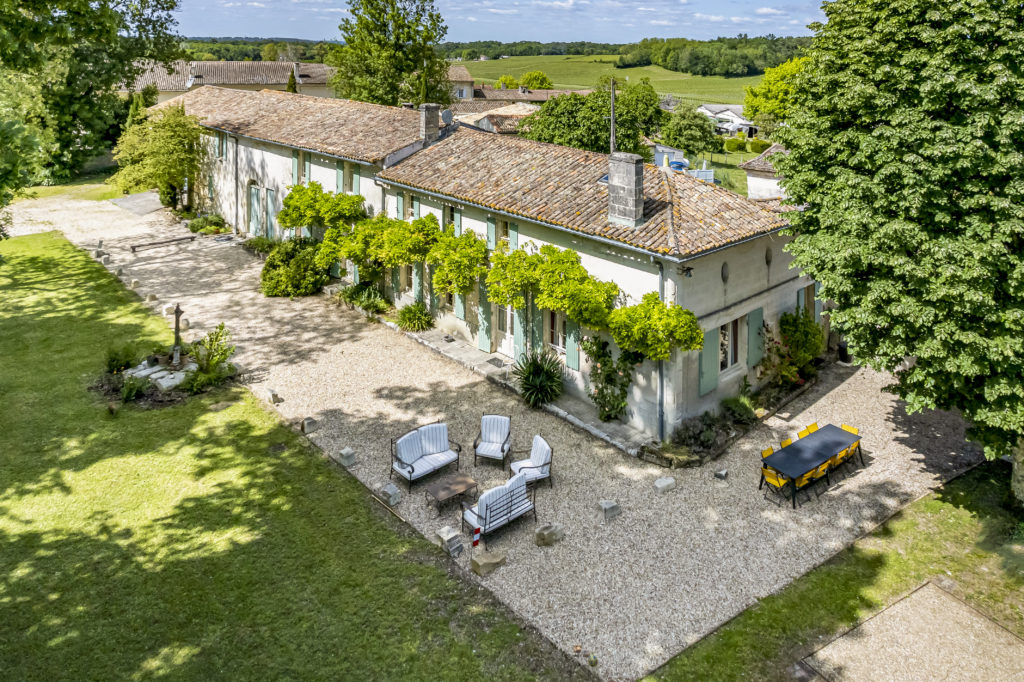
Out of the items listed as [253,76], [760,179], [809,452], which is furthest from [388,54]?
[253,76]

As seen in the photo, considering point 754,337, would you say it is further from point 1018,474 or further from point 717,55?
point 717,55

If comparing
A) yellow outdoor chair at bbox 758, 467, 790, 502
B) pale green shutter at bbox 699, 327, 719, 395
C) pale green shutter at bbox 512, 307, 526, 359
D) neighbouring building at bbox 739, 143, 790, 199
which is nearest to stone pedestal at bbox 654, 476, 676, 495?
yellow outdoor chair at bbox 758, 467, 790, 502

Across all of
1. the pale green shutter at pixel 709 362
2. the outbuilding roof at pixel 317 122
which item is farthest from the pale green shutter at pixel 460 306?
the pale green shutter at pixel 709 362

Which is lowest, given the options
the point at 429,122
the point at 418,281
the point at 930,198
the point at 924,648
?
the point at 924,648

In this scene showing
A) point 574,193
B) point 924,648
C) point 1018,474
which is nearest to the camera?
point 924,648

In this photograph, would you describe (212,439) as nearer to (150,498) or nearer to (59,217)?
(150,498)

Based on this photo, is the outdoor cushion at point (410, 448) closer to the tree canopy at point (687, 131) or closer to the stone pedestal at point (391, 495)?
the stone pedestal at point (391, 495)

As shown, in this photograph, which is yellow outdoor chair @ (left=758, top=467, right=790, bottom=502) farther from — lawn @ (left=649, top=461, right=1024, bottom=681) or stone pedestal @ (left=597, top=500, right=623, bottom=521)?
stone pedestal @ (left=597, top=500, right=623, bottom=521)
